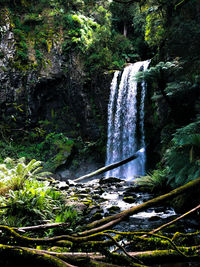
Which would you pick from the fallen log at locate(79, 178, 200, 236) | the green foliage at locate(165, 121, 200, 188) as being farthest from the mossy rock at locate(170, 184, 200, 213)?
the fallen log at locate(79, 178, 200, 236)

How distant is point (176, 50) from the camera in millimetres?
7070

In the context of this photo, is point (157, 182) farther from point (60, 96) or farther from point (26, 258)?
point (60, 96)

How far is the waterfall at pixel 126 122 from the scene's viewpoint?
11820 millimetres

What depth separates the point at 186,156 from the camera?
4.44 meters

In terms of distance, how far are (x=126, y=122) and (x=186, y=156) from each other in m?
8.37

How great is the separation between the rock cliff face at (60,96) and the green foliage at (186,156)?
9.54 meters

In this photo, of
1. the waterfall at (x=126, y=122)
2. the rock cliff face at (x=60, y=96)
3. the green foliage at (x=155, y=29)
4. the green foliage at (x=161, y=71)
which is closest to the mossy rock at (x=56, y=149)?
the rock cliff face at (x=60, y=96)

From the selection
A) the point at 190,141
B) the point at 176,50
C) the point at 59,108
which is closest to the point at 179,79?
the point at 176,50

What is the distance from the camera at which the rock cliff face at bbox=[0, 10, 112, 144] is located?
14281 mm

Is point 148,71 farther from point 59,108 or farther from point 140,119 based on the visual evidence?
point 59,108

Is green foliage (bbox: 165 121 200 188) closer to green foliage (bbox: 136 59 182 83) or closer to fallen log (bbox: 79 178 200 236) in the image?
fallen log (bbox: 79 178 200 236)

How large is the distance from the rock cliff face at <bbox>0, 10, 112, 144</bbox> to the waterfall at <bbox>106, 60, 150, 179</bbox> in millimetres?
942

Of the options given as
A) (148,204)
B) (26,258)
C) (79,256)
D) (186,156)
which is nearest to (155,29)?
(186,156)

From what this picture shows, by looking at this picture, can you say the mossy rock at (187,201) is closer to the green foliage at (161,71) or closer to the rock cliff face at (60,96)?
the green foliage at (161,71)
